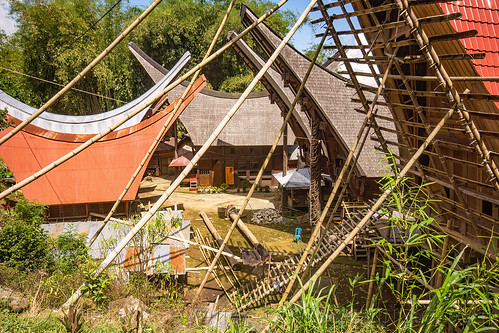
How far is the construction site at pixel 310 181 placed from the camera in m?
3.65

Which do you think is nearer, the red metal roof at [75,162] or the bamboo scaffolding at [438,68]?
the bamboo scaffolding at [438,68]

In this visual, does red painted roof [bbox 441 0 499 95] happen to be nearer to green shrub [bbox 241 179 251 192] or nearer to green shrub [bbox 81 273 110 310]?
green shrub [bbox 81 273 110 310]

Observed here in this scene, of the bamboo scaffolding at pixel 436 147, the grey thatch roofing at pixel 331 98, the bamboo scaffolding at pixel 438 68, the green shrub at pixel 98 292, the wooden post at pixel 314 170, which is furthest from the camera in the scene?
the wooden post at pixel 314 170

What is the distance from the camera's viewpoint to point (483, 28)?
4.35 meters

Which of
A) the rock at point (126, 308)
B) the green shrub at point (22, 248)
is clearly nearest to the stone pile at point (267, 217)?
the rock at point (126, 308)

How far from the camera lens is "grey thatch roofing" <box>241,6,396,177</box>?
10.1 metres

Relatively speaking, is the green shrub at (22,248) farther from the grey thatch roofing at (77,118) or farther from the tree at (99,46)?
the tree at (99,46)

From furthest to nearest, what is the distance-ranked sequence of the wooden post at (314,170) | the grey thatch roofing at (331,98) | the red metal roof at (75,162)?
the wooden post at (314,170), the red metal roof at (75,162), the grey thatch roofing at (331,98)

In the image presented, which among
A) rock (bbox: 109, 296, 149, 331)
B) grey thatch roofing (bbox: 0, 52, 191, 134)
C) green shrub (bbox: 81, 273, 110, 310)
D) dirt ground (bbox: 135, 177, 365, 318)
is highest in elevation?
grey thatch roofing (bbox: 0, 52, 191, 134)

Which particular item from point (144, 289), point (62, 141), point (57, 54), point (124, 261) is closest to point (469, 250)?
point (144, 289)

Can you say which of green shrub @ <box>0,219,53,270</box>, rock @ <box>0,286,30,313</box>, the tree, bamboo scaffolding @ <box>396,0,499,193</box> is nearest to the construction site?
bamboo scaffolding @ <box>396,0,499,193</box>

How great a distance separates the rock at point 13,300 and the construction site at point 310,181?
0.63 metres

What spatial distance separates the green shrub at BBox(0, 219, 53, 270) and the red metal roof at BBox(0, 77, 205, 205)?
4.89m

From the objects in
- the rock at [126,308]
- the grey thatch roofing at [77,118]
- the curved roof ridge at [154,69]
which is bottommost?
the rock at [126,308]
